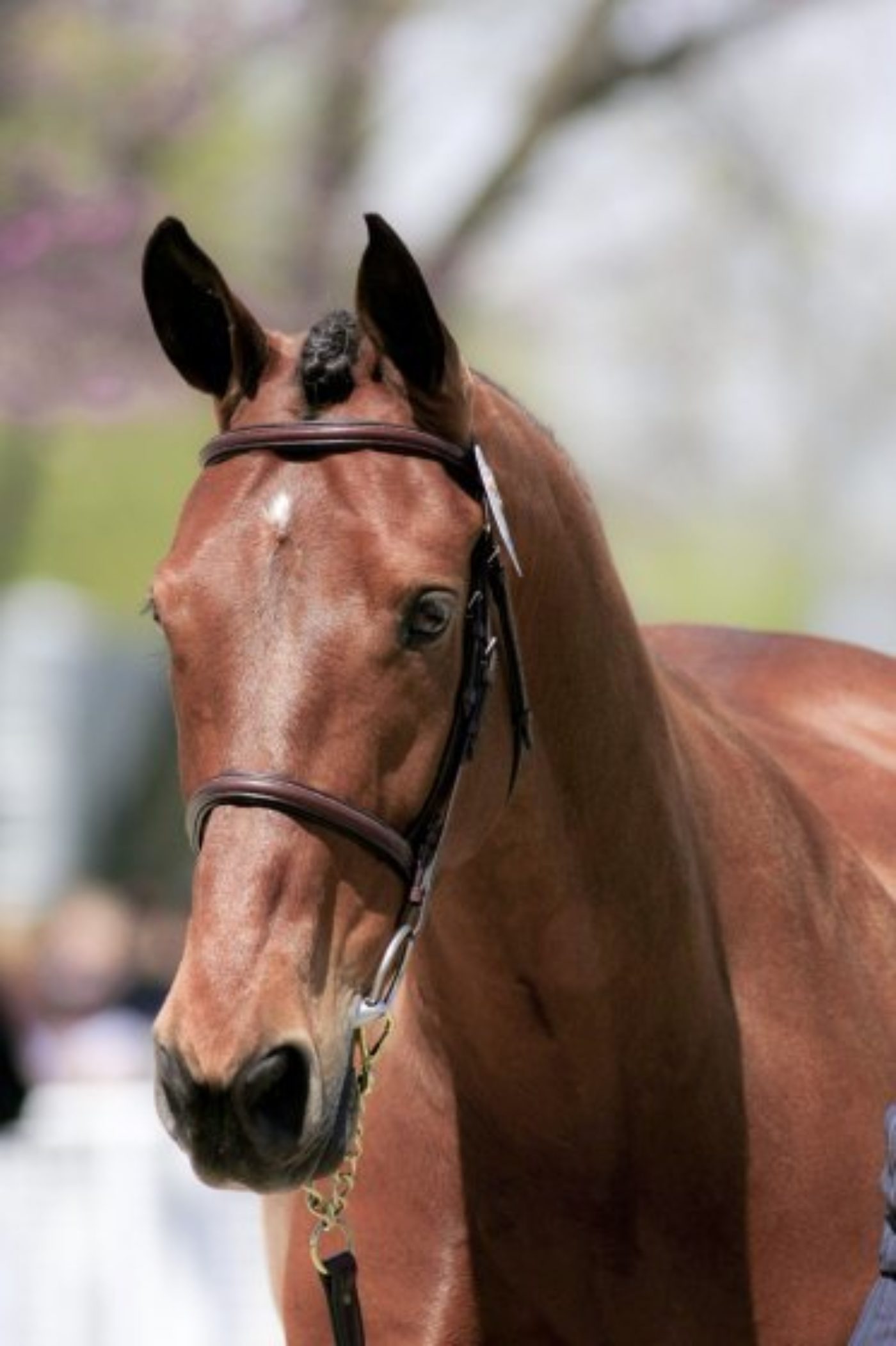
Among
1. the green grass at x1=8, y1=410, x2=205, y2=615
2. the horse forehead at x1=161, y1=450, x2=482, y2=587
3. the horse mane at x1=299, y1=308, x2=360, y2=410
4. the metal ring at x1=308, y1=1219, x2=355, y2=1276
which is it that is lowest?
the metal ring at x1=308, y1=1219, x2=355, y2=1276

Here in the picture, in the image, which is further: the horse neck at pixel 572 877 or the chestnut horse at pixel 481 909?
the horse neck at pixel 572 877

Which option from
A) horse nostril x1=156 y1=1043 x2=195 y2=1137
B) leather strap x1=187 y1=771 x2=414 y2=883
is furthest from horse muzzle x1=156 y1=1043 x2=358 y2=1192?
leather strap x1=187 y1=771 x2=414 y2=883

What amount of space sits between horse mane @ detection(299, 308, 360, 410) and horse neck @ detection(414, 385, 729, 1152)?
214 mm

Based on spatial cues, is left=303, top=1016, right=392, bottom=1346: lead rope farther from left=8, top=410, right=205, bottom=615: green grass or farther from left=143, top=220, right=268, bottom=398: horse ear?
left=8, top=410, right=205, bottom=615: green grass

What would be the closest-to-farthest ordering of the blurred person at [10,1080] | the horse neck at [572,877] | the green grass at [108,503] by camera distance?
the horse neck at [572,877] < the blurred person at [10,1080] < the green grass at [108,503]

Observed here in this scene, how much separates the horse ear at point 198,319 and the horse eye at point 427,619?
41 cm

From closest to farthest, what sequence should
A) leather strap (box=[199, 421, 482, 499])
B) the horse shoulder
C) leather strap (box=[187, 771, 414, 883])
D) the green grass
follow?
leather strap (box=[187, 771, 414, 883]) → leather strap (box=[199, 421, 482, 499]) → the horse shoulder → the green grass

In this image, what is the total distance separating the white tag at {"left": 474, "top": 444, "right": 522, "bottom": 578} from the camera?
3.28m

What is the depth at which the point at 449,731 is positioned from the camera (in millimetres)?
3174

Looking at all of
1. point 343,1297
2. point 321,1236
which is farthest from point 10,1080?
point 343,1297

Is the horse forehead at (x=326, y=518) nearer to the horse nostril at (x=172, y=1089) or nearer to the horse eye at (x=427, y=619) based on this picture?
the horse eye at (x=427, y=619)

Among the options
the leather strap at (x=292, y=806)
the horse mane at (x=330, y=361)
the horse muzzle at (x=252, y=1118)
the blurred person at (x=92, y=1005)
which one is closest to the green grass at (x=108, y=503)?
the blurred person at (x=92, y=1005)

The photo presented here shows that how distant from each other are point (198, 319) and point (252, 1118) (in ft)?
3.48

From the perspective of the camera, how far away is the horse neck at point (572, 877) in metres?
3.48
